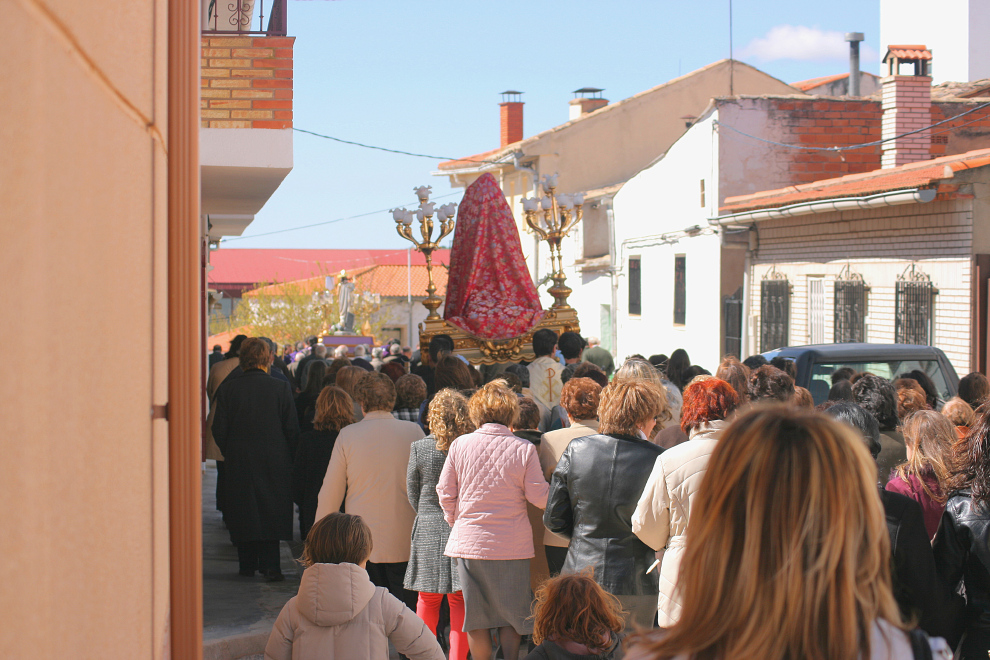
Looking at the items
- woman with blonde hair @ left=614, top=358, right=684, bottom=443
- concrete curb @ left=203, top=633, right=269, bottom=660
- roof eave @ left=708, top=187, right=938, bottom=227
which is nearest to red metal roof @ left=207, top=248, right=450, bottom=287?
roof eave @ left=708, top=187, right=938, bottom=227

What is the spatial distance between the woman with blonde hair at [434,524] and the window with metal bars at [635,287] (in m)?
18.8

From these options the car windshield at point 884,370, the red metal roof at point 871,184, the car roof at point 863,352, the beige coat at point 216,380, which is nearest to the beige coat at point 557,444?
the beige coat at point 216,380

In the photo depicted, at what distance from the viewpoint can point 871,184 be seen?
13438 mm

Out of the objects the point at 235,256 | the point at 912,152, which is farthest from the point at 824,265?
the point at 235,256

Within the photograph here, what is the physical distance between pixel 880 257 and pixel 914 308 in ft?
3.97

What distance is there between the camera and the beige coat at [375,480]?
17.5ft

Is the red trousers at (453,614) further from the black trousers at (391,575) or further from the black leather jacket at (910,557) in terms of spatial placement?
the black leather jacket at (910,557)

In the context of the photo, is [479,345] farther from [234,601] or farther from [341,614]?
[341,614]

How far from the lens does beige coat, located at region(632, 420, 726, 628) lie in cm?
377

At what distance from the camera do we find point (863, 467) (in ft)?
5.08

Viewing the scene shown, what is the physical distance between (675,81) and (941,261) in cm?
1878

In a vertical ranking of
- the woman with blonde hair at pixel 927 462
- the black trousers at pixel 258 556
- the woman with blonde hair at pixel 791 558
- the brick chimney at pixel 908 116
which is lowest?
the black trousers at pixel 258 556

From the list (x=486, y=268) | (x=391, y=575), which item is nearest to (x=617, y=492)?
(x=391, y=575)

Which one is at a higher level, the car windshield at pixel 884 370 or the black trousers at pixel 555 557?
the car windshield at pixel 884 370
